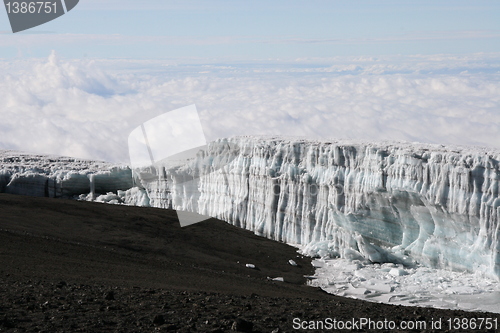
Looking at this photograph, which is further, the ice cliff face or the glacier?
the glacier

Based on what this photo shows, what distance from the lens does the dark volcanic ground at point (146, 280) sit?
1065 cm

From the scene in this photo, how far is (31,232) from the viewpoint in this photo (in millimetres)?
22781

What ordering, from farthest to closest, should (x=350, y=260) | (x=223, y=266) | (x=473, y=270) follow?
(x=350, y=260) → (x=223, y=266) → (x=473, y=270)

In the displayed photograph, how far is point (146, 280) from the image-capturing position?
16.6 meters

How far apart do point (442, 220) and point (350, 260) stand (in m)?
4.67

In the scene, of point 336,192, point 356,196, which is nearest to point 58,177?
point 336,192

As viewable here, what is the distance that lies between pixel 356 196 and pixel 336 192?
3.72 ft

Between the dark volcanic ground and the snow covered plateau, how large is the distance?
1.85 meters

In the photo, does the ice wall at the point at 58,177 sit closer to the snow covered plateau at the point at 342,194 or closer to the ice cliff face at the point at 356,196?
the snow covered plateau at the point at 342,194

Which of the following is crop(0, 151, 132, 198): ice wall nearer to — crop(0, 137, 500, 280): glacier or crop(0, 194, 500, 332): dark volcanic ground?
crop(0, 137, 500, 280): glacier

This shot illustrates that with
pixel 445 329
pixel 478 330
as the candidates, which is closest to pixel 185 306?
pixel 445 329

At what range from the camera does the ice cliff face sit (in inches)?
870

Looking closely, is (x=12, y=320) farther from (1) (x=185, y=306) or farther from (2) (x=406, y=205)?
(2) (x=406, y=205)

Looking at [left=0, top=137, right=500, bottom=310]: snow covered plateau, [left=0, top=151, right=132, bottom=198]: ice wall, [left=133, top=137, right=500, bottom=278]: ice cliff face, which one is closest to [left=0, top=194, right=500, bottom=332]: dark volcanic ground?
[left=133, top=137, right=500, bottom=278]: ice cliff face
